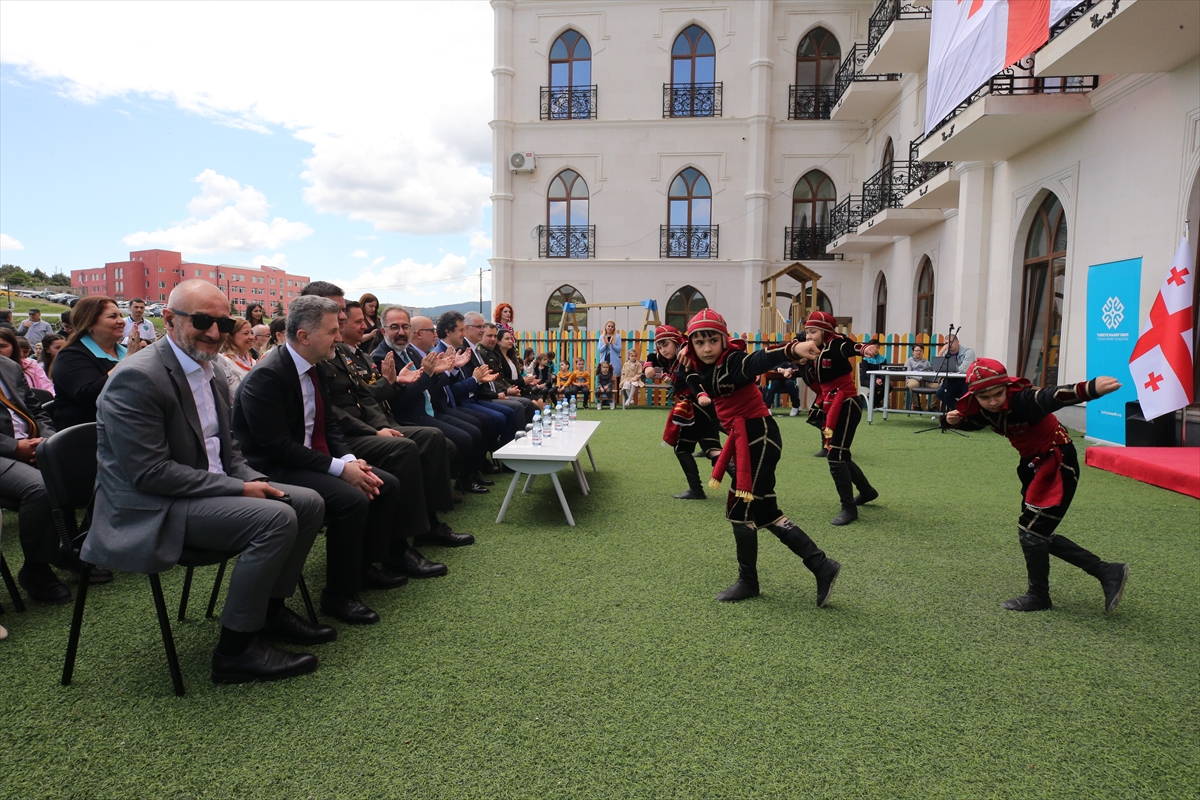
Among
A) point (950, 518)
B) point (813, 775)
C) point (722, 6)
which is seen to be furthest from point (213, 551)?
point (722, 6)

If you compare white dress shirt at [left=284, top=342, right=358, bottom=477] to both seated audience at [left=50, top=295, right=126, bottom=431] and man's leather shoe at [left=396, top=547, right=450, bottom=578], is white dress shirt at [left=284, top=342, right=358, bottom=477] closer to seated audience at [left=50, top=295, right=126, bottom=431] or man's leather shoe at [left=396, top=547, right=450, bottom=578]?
Answer: man's leather shoe at [left=396, top=547, right=450, bottom=578]

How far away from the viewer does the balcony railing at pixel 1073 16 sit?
7.97m

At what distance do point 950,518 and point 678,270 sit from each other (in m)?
16.2

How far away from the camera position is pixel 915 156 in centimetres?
1580

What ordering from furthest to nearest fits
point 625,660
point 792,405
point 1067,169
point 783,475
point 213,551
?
point 792,405 < point 1067,169 < point 783,475 < point 625,660 < point 213,551

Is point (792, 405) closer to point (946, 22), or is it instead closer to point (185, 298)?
point (946, 22)

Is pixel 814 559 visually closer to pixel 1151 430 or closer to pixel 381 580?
pixel 381 580

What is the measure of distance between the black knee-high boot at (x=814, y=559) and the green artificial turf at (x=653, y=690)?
0.12 meters

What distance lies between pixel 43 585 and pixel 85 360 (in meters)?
1.39

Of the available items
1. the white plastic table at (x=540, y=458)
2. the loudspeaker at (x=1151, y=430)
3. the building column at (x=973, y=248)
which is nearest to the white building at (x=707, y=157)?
the building column at (x=973, y=248)

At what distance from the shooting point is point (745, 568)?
160 inches

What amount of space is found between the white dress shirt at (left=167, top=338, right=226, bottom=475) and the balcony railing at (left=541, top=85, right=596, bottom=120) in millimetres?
20117

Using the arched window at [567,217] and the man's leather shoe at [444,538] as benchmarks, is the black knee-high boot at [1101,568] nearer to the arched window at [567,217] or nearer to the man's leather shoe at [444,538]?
the man's leather shoe at [444,538]

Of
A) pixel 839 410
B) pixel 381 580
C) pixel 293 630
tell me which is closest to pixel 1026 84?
pixel 839 410
